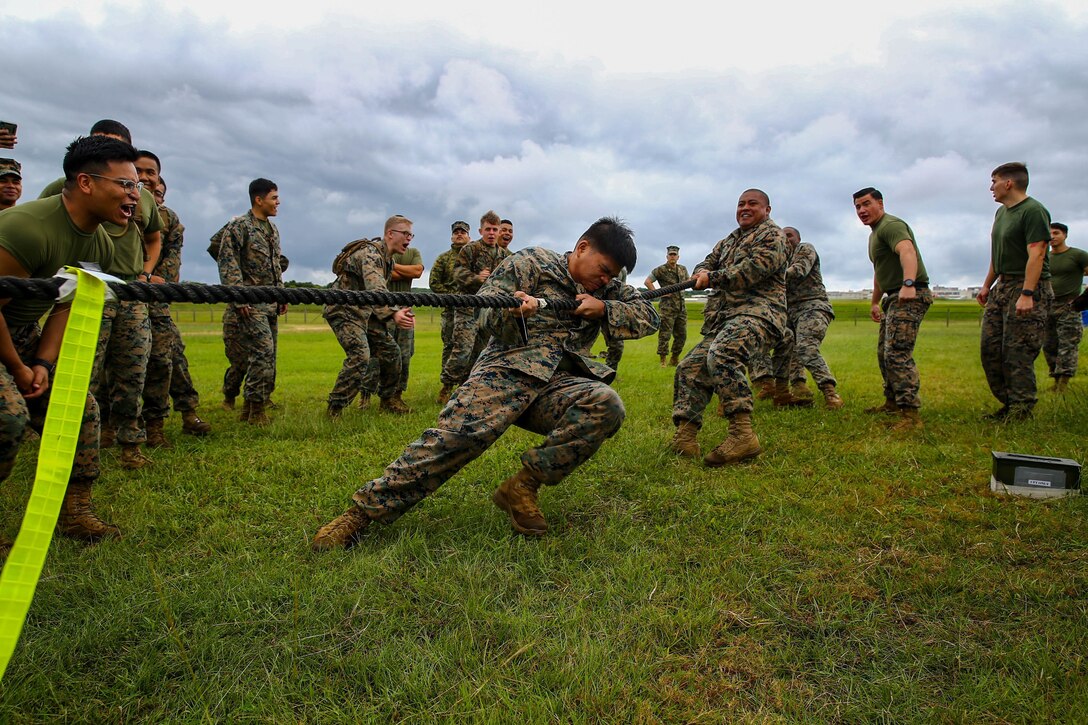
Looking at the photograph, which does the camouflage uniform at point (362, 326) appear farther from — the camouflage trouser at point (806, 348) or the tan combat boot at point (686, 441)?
the camouflage trouser at point (806, 348)

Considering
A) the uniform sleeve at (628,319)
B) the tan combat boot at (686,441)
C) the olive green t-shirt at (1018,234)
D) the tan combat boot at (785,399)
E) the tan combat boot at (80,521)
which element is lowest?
the tan combat boot at (80,521)

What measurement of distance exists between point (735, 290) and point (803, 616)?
342cm

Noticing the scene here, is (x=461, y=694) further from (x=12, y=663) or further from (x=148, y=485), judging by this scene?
(x=148, y=485)

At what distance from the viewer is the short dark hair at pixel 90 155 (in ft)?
9.94

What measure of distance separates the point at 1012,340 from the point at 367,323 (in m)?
6.61

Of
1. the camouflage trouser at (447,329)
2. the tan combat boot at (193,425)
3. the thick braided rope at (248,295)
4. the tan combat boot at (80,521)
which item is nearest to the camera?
the thick braided rope at (248,295)

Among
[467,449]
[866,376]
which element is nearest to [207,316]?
[866,376]

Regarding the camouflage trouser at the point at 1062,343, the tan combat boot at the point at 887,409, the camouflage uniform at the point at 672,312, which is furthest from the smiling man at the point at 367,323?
the camouflage trouser at the point at 1062,343

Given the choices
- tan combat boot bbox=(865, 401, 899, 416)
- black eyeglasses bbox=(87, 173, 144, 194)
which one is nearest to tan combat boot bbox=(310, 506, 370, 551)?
black eyeglasses bbox=(87, 173, 144, 194)

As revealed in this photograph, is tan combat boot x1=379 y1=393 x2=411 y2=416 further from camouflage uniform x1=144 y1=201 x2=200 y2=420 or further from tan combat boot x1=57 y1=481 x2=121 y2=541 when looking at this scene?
tan combat boot x1=57 y1=481 x2=121 y2=541

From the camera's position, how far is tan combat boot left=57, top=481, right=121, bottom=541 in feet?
11.3

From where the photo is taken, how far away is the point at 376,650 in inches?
92.7

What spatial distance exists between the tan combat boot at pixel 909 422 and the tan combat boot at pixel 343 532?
190 inches

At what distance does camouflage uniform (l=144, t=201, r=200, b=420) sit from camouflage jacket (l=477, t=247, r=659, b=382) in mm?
3494
